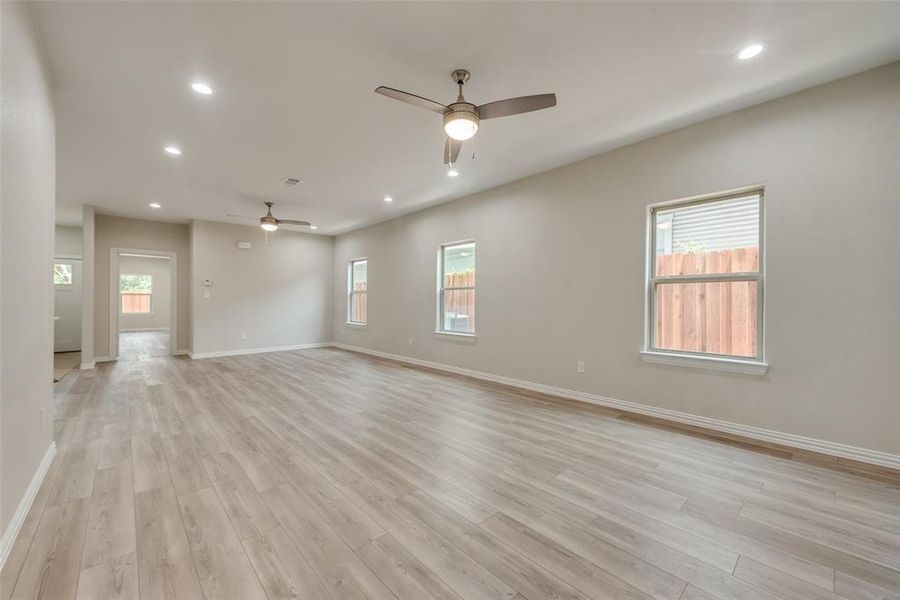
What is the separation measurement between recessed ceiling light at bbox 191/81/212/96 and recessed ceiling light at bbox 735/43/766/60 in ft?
12.3

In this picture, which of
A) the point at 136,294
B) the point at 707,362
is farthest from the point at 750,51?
the point at 136,294

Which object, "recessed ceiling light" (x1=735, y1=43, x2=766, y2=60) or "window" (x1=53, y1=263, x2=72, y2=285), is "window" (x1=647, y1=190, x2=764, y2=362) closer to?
"recessed ceiling light" (x1=735, y1=43, x2=766, y2=60)

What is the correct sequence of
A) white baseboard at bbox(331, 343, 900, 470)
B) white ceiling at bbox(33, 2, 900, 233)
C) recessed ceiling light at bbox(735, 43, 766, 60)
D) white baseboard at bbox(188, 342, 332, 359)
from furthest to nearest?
white baseboard at bbox(188, 342, 332, 359), white baseboard at bbox(331, 343, 900, 470), recessed ceiling light at bbox(735, 43, 766, 60), white ceiling at bbox(33, 2, 900, 233)

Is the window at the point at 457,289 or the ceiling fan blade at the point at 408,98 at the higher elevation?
the ceiling fan blade at the point at 408,98

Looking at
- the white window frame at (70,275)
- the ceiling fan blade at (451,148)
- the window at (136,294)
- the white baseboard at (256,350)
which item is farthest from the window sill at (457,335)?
the window at (136,294)

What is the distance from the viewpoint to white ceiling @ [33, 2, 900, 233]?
6.93ft

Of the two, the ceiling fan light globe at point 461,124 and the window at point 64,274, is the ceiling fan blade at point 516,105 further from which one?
the window at point 64,274

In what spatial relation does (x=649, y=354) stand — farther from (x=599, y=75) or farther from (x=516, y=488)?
(x=599, y=75)

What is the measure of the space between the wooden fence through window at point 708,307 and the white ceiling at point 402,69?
129 cm

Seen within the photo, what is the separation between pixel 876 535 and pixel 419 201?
5.73 m

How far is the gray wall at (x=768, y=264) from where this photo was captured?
8.66 ft

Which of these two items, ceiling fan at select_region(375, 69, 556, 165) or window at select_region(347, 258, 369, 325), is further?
window at select_region(347, 258, 369, 325)

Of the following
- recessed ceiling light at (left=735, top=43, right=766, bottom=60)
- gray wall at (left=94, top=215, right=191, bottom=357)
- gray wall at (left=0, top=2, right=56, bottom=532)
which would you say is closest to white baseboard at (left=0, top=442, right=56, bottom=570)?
gray wall at (left=0, top=2, right=56, bottom=532)

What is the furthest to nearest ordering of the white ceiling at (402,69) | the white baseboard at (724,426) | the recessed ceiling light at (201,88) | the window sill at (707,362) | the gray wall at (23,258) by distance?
the window sill at (707,362)
the recessed ceiling light at (201,88)
the white baseboard at (724,426)
the white ceiling at (402,69)
the gray wall at (23,258)
